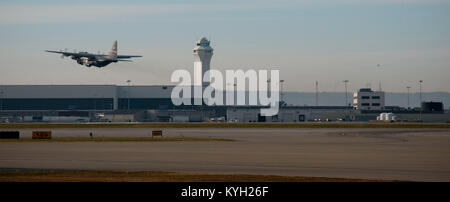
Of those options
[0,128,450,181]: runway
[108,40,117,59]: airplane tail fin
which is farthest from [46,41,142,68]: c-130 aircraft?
[0,128,450,181]: runway

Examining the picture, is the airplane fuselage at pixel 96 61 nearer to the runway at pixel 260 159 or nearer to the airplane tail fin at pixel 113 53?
the airplane tail fin at pixel 113 53

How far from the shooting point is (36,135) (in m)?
91.8

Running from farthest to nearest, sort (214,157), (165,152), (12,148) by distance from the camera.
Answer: (12,148), (165,152), (214,157)

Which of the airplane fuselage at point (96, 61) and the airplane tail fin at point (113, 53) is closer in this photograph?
the airplane tail fin at point (113, 53)

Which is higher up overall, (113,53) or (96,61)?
(113,53)

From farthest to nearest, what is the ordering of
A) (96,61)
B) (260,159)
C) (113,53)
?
(96,61) → (113,53) → (260,159)

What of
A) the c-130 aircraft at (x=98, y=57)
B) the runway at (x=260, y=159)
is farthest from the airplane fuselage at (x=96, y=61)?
the runway at (x=260, y=159)

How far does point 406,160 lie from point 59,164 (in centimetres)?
2588

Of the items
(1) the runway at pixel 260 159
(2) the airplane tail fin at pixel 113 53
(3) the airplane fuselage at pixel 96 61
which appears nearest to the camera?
(1) the runway at pixel 260 159

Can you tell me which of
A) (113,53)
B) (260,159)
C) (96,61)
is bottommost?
(260,159)

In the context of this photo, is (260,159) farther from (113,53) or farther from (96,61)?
(96,61)

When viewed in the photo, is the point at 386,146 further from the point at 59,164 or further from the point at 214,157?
the point at 59,164

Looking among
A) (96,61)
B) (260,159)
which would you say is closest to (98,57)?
(96,61)
